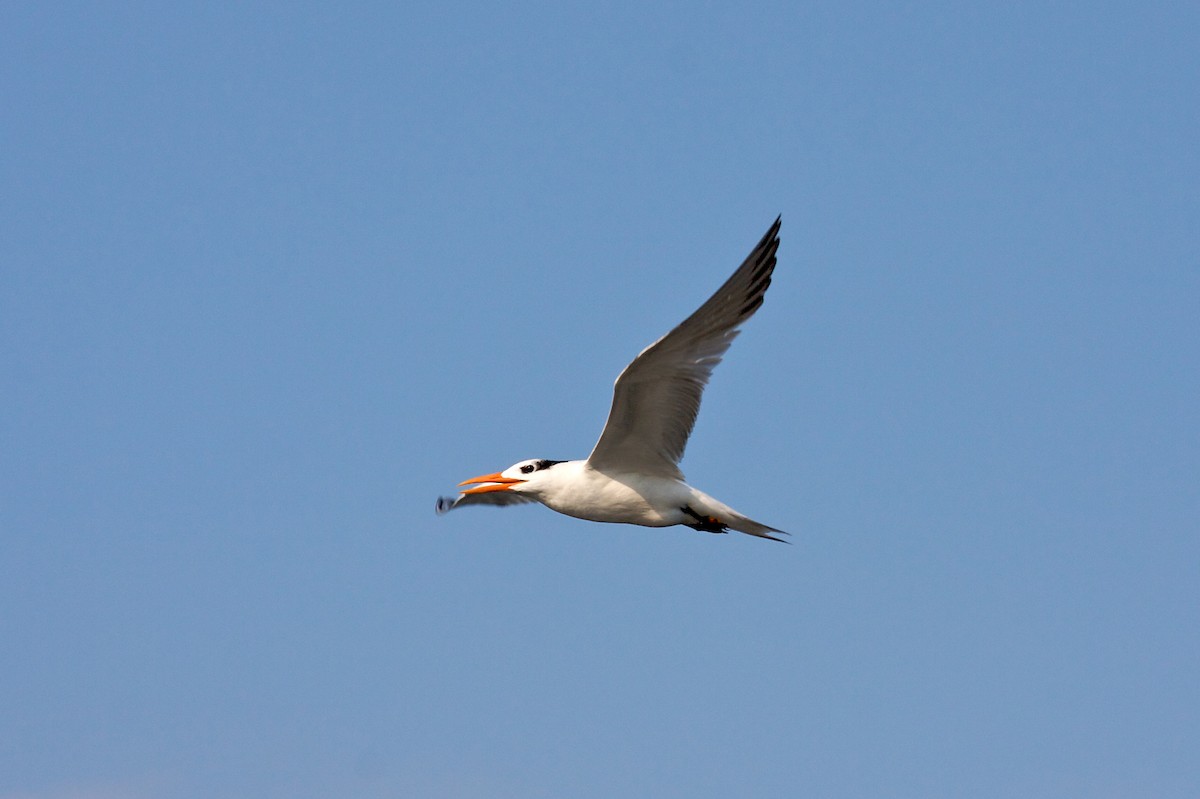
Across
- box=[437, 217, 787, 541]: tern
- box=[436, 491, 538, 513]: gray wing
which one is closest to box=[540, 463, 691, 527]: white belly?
box=[437, 217, 787, 541]: tern

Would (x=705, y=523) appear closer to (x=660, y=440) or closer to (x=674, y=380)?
(x=660, y=440)

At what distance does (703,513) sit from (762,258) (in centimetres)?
285

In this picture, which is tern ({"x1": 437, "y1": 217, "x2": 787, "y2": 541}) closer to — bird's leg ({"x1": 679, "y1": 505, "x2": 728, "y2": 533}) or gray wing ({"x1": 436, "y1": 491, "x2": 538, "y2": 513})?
bird's leg ({"x1": 679, "y1": 505, "x2": 728, "y2": 533})

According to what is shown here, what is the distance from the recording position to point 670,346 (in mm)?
13000

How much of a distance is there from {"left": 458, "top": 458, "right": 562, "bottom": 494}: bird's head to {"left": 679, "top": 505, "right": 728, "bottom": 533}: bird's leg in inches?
68.8

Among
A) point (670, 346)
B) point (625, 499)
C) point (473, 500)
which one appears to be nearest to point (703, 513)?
point (625, 499)

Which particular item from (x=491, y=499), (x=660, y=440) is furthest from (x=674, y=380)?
(x=491, y=499)

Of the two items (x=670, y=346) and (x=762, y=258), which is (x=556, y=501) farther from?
(x=762, y=258)

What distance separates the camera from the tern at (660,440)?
511 inches

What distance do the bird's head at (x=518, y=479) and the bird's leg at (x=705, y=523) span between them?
5.73 ft

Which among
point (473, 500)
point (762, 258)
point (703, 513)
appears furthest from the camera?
point (473, 500)

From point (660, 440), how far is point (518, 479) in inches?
81.7

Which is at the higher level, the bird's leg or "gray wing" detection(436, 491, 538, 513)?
"gray wing" detection(436, 491, 538, 513)

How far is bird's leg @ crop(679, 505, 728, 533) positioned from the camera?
550 inches
